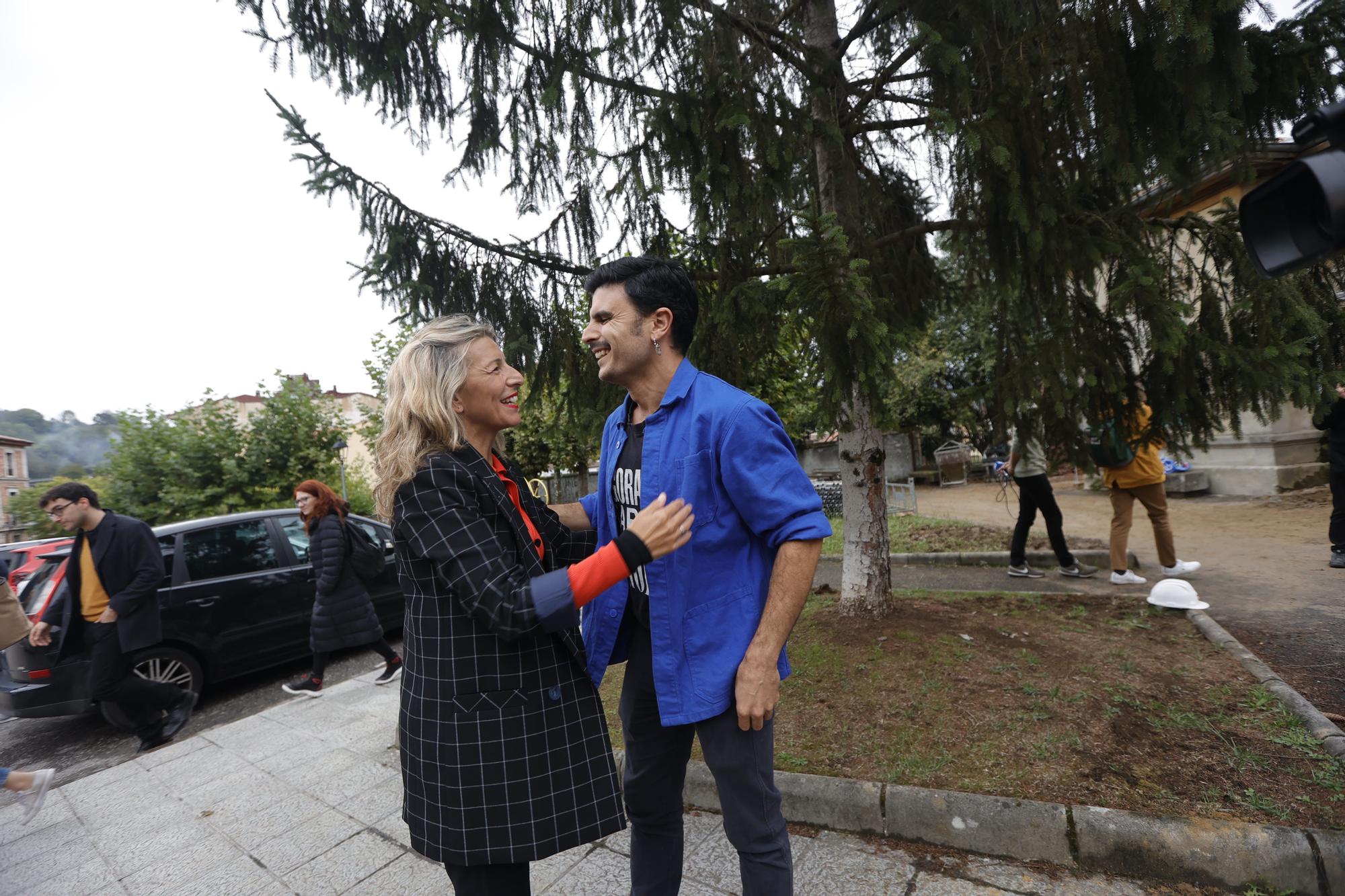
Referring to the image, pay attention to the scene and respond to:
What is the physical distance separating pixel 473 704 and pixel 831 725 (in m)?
2.22

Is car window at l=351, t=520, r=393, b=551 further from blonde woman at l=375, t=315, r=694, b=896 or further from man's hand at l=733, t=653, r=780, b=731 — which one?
man's hand at l=733, t=653, r=780, b=731

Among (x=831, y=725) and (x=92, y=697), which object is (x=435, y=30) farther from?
(x=92, y=697)

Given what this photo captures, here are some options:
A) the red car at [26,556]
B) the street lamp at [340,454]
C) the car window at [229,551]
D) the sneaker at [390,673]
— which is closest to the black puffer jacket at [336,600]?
the sneaker at [390,673]

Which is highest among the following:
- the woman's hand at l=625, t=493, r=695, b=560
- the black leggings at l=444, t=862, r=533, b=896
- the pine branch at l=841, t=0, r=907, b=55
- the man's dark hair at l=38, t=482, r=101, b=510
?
the pine branch at l=841, t=0, r=907, b=55

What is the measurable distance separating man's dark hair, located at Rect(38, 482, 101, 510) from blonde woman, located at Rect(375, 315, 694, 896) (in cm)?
415

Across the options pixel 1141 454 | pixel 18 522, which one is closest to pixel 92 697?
pixel 1141 454

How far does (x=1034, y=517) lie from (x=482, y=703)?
248 inches

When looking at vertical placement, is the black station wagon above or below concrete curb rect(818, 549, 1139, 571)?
above

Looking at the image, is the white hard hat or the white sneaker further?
the white sneaker

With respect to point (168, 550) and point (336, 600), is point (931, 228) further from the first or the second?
point (168, 550)

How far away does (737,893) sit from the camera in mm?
2354

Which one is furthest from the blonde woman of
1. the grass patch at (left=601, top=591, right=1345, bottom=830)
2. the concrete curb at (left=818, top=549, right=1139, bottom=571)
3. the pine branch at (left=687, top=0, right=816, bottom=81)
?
the concrete curb at (left=818, top=549, right=1139, bottom=571)

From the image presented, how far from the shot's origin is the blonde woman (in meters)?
1.58

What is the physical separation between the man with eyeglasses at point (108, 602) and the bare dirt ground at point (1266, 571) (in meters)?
7.20
